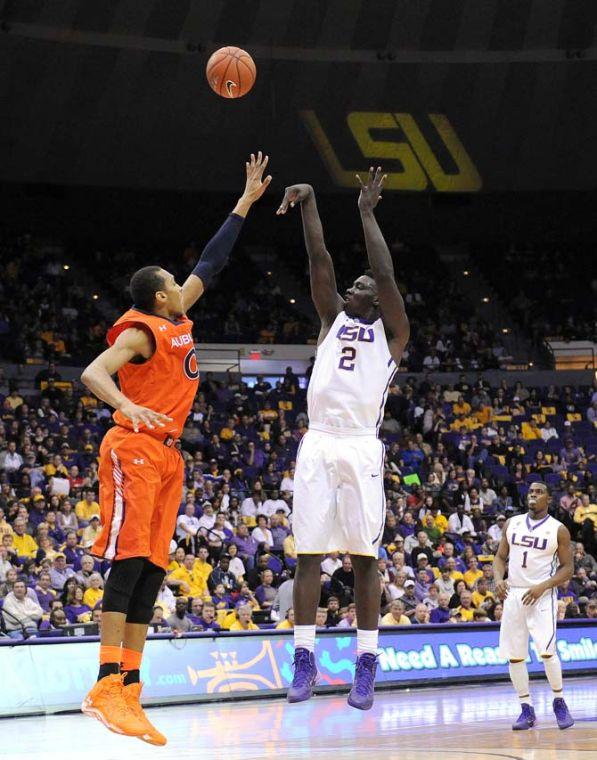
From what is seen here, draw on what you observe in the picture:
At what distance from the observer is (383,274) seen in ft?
25.0

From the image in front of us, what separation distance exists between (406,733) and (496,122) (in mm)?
21819

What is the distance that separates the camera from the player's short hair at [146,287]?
7301mm

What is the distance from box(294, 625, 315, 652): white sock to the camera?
24.3 ft

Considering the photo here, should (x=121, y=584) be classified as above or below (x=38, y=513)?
below

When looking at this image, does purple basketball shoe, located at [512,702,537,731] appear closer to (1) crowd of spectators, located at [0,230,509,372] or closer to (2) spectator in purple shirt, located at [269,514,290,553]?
(2) spectator in purple shirt, located at [269,514,290,553]

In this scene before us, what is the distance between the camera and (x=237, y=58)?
910 centimetres

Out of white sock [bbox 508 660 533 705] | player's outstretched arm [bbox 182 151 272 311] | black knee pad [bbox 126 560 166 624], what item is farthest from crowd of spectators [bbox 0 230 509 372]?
black knee pad [bbox 126 560 166 624]

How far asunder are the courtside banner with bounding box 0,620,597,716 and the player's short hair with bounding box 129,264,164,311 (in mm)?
7704

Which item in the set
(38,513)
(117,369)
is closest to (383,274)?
(117,369)

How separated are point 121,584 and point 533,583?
23.6 ft

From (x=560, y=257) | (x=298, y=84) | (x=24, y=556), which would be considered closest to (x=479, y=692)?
(x=24, y=556)

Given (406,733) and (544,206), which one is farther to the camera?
(544,206)

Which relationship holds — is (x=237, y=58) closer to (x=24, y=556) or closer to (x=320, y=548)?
(x=320, y=548)

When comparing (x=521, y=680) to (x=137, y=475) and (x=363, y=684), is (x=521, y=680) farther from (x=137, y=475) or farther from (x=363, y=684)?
(x=137, y=475)
